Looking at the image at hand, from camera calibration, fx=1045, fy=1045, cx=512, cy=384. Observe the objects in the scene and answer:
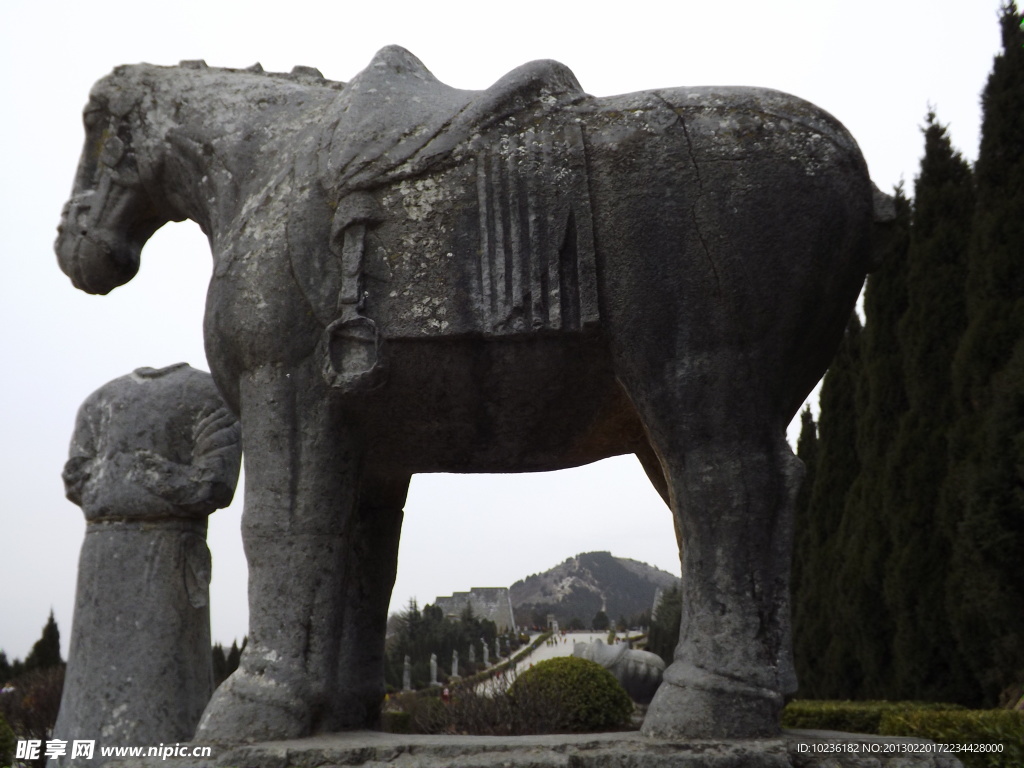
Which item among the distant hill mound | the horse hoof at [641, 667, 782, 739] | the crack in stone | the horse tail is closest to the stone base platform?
the horse hoof at [641, 667, 782, 739]

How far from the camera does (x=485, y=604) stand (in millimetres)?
22344

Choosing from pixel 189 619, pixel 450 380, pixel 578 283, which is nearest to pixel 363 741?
pixel 450 380

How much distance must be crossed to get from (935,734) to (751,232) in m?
4.97

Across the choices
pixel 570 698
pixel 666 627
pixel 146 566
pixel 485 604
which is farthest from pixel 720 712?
pixel 485 604

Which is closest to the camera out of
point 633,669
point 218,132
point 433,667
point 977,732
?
point 218,132

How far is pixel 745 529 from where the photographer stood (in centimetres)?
279

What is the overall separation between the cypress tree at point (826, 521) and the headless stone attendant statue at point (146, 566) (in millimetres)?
10177

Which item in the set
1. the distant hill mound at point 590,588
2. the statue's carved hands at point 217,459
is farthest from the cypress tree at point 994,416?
the distant hill mound at point 590,588

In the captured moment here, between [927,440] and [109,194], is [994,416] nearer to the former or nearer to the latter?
[927,440]

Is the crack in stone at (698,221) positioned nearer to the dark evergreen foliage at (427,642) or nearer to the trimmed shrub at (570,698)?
the trimmed shrub at (570,698)

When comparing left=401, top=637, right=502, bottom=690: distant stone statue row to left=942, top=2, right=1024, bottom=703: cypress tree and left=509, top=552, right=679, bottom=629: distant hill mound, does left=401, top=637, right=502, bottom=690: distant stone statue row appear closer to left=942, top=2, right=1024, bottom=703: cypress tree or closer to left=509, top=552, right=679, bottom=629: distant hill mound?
left=942, top=2, right=1024, bottom=703: cypress tree

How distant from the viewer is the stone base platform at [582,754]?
8.33 ft

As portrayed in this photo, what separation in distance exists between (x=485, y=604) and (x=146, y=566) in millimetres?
18093

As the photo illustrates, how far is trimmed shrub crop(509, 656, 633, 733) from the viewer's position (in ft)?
33.2
